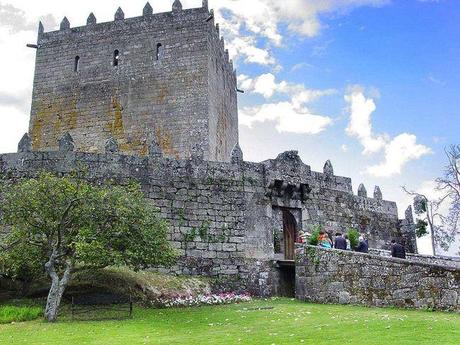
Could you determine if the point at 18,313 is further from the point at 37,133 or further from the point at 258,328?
the point at 37,133

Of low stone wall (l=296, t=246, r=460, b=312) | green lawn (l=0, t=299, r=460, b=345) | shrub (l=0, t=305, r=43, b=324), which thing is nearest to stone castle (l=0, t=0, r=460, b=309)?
low stone wall (l=296, t=246, r=460, b=312)

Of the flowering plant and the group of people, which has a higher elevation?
the group of people

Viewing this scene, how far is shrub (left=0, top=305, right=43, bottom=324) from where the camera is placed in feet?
47.9

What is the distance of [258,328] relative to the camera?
12.2 metres

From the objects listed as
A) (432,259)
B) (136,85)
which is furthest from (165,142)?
(432,259)

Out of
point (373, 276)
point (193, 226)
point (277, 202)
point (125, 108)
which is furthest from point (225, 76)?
point (373, 276)

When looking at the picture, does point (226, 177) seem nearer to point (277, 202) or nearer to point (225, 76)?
point (277, 202)

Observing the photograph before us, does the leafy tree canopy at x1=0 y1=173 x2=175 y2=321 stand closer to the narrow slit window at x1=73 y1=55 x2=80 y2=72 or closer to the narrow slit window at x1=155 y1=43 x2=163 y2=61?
the narrow slit window at x1=155 y1=43 x2=163 y2=61

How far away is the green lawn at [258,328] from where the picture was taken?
33.6 ft

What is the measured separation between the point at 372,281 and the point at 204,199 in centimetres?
794

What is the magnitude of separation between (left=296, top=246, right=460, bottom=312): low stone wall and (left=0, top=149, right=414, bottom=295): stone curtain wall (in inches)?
112

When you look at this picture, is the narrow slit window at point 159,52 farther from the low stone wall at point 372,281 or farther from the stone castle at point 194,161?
the low stone wall at point 372,281

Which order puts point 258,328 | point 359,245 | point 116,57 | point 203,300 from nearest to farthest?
point 258,328, point 203,300, point 359,245, point 116,57

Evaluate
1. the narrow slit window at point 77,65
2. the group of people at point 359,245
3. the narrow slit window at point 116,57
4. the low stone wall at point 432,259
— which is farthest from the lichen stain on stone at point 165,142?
the low stone wall at point 432,259
